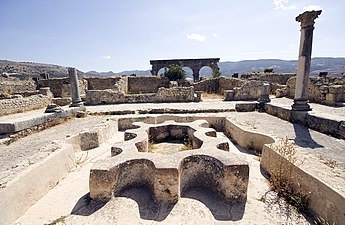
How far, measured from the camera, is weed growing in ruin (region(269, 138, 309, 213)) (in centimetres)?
371

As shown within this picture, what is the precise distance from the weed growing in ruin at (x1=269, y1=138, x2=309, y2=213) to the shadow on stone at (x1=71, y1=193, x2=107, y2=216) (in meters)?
3.59

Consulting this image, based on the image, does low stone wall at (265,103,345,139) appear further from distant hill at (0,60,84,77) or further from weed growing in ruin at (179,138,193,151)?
distant hill at (0,60,84,77)

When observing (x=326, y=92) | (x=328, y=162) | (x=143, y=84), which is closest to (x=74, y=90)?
(x=143, y=84)

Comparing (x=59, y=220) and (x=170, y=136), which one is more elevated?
(x=170, y=136)

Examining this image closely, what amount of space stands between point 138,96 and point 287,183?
11455mm

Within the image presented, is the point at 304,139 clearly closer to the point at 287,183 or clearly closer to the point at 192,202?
the point at 287,183

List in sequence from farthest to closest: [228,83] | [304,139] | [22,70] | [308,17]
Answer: [22,70]
[228,83]
[308,17]
[304,139]

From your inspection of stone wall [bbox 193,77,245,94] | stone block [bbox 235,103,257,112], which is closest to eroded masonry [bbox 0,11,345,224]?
stone block [bbox 235,103,257,112]

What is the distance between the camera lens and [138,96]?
560 inches

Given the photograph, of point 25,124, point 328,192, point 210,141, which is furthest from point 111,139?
point 328,192

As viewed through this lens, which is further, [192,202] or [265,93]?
[265,93]

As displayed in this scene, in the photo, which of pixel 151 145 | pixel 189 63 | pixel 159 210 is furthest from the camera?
pixel 189 63

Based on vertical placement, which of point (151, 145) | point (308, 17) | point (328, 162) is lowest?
point (151, 145)

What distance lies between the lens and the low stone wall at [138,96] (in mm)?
14227
